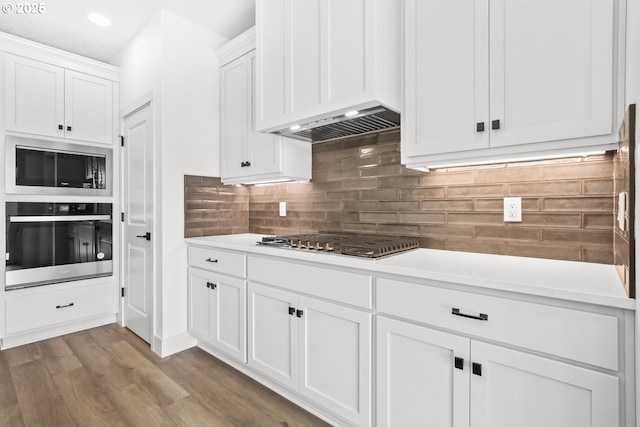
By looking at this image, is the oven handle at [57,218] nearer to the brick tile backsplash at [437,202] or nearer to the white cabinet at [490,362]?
the brick tile backsplash at [437,202]

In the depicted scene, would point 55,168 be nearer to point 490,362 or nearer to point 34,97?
point 34,97

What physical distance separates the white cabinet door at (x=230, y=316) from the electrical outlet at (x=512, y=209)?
159cm

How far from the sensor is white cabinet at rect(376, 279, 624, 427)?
1012 millimetres

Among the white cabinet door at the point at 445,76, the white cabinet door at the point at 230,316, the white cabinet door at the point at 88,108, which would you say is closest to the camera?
the white cabinet door at the point at 445,76

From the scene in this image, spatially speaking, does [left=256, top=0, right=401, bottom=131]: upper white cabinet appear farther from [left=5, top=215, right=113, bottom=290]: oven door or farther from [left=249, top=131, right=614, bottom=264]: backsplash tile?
[left=5, top=215, right=113, bottom=290]: oven door

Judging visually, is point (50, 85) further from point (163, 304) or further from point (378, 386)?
point (378, 386)

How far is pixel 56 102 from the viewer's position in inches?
118

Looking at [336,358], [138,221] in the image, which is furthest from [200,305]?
[336,358]

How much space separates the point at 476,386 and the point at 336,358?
666 mm

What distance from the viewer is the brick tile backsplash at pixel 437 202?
4.84 ft

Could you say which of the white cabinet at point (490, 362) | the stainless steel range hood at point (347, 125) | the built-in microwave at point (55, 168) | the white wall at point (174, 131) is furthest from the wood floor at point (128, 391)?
the stainless steel range hood at point (347, 125)

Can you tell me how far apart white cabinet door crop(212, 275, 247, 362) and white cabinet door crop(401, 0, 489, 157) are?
1425 millimetres

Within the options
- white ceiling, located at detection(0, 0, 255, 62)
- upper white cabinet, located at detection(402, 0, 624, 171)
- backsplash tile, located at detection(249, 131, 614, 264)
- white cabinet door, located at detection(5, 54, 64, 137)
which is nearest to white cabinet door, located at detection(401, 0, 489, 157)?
upper white cabinet, located at detection(402, 0, 624, 171)

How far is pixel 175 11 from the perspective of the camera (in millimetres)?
2623
